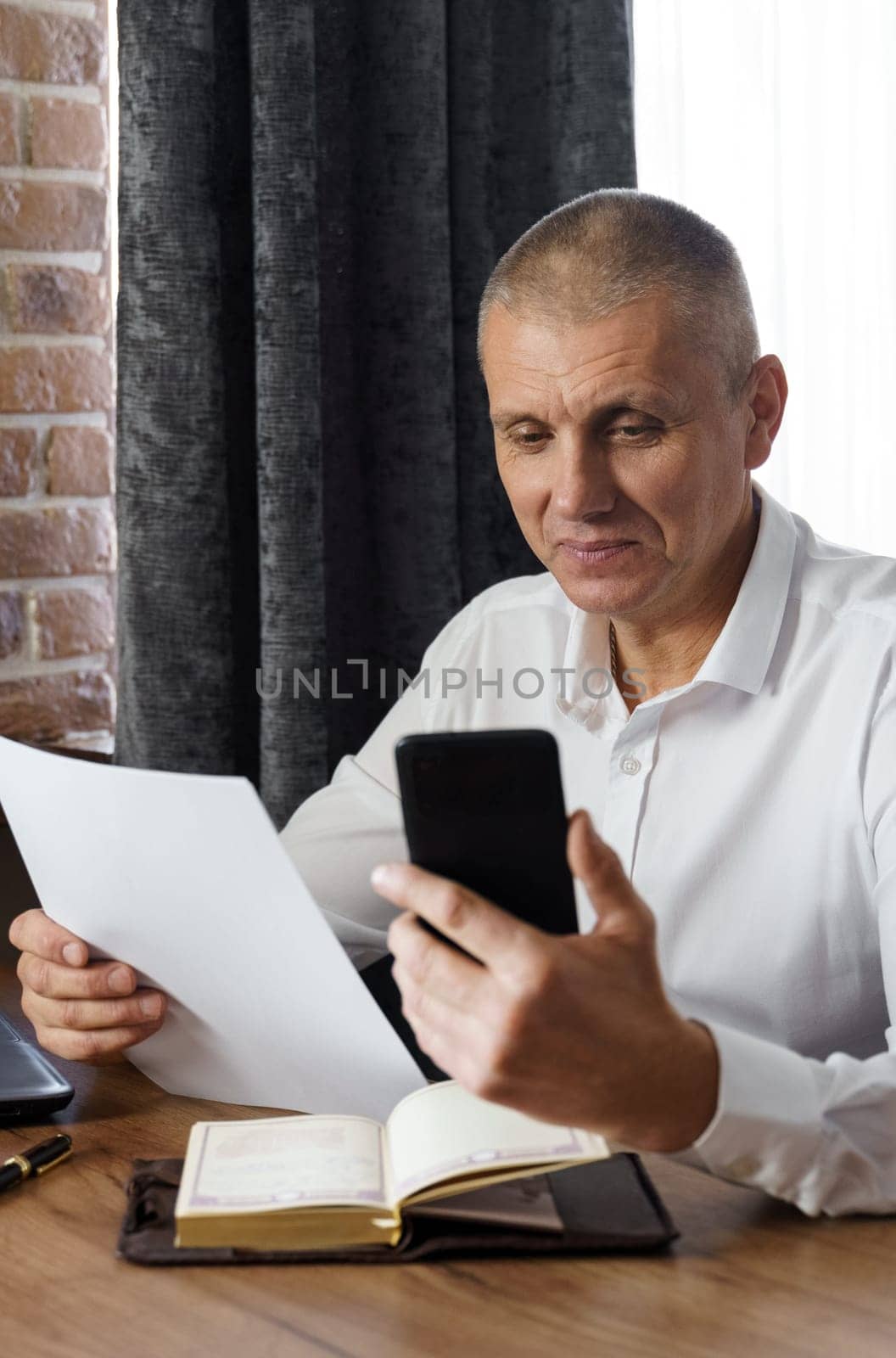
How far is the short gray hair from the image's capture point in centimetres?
121

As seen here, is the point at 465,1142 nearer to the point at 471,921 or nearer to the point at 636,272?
the point at 471,921

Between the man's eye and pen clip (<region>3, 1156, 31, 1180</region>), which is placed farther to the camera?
the man's eye

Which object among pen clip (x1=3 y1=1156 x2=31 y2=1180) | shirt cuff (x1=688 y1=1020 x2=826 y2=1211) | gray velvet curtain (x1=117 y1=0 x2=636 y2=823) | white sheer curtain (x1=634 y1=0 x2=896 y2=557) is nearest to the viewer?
shirt cuff (x1=688 y1=1020 x2=826 y2=1211)

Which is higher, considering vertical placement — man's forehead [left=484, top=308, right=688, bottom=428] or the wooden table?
man's forehead [left=484, top=308, right=688, bottom=428]

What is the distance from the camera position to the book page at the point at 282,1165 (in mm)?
800

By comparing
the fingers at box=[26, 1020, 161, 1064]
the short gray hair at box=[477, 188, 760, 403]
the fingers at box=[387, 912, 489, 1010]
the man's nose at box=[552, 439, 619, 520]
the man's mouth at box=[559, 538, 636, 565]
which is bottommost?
the fingers at box=[26, 1020, 161, 1064]

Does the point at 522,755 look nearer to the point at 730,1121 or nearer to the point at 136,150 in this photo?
the point at 730,1121

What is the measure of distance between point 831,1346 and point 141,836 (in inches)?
20.2

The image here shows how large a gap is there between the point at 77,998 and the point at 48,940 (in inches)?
2.0

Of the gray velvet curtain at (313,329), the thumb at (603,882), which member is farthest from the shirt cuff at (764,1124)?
the gray velvet curtain at (313,329)

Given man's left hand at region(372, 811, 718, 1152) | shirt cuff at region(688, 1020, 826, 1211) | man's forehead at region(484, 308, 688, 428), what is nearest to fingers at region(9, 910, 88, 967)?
man's left hand at region(372, 811, 718, 1152)

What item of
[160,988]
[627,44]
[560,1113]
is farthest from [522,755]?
[627,44]

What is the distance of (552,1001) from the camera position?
710 mm

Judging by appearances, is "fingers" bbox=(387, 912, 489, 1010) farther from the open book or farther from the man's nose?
the man's nose
